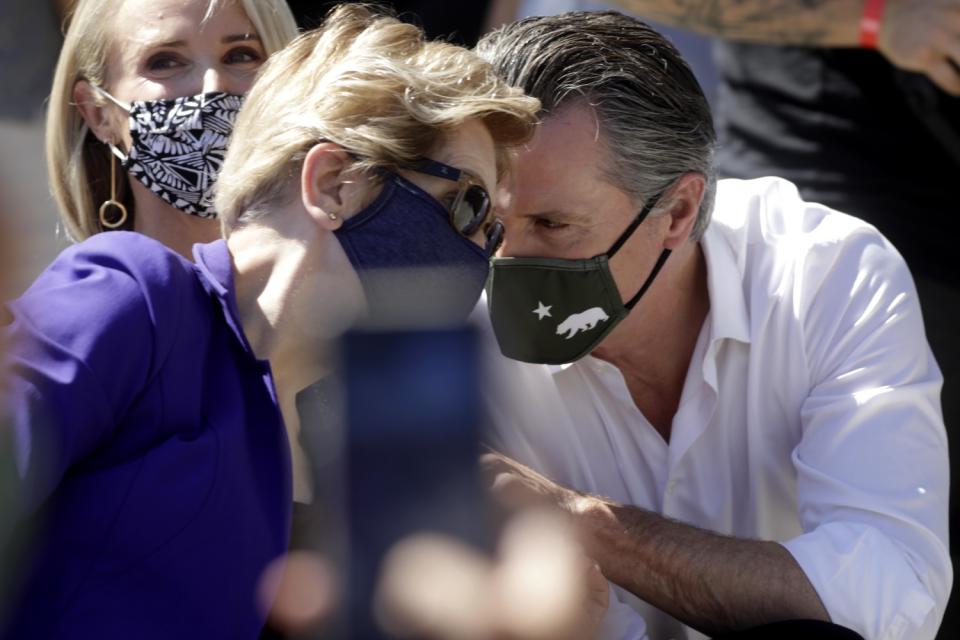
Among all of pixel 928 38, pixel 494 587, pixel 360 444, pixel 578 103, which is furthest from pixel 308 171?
pixel 928 38

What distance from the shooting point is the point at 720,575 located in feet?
7.88

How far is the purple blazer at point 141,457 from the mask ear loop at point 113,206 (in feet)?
3.11

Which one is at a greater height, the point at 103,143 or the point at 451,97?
the point at 451,97

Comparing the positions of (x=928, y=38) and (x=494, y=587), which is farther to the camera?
(x=928, y=38)

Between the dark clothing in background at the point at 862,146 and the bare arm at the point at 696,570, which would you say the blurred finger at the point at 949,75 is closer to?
the dark clothing in background at the point at 862,146

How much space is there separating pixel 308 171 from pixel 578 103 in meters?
0.91

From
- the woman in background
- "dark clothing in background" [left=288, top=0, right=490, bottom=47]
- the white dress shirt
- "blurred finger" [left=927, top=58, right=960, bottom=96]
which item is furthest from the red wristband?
the woman in background

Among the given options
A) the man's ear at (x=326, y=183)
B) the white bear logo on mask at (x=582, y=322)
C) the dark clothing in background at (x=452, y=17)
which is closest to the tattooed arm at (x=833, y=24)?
the dark clothing in background at (x=452, y=17)

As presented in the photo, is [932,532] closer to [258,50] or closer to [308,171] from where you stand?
[308,171]

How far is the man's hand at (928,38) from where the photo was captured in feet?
9.70

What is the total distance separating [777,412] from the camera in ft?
9.17

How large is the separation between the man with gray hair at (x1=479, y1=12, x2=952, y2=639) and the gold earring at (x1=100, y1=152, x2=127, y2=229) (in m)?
0.84

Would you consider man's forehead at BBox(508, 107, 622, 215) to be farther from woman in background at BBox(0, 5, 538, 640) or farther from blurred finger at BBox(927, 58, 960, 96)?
blurred finger at BBox(927, 58, 960, 96)

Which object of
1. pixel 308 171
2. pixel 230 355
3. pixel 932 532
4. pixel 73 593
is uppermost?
pixel 308 171
